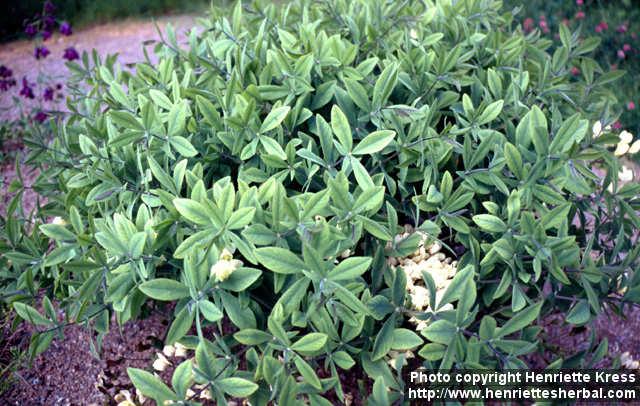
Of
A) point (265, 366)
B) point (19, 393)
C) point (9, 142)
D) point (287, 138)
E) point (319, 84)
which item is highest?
point (319, 84)

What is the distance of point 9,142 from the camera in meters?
3.97

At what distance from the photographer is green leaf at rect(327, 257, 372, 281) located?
1.23m

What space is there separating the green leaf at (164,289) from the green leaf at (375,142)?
51cm

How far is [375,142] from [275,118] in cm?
26

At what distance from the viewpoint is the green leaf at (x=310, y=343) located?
4.03 ft

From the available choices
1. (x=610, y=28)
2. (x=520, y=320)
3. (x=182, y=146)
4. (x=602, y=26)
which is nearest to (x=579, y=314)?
(x=520, y=320)

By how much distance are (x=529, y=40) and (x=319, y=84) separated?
1.00 meters

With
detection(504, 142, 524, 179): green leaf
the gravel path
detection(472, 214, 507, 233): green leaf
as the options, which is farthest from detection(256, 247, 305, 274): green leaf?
the gravel path

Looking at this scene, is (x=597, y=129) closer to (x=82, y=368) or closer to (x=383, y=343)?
(x=383, y=343)

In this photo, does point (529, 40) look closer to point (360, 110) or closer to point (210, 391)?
point (360, 110)

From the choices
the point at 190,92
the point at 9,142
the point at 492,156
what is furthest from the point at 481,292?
the point at 9,142

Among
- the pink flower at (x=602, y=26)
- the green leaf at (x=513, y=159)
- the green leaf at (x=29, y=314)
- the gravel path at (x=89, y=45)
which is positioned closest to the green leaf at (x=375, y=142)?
the green leaf at (x=513, y=159)

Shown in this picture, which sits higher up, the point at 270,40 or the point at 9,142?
the point at 270,40

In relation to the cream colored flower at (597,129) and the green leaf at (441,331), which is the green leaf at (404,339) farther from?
the cream colored flower at (597,129)
